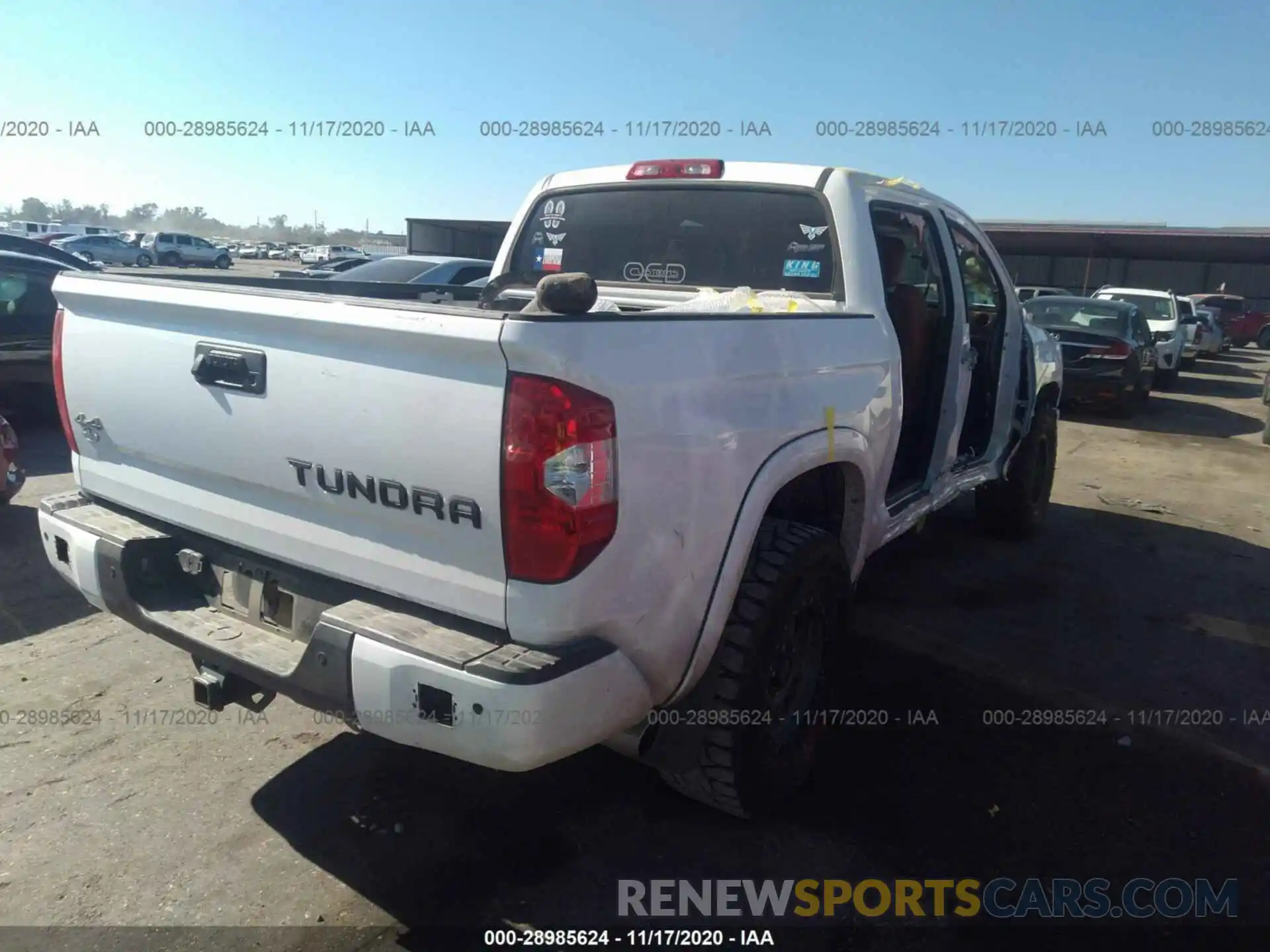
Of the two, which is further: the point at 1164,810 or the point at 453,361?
the point at 1164,810

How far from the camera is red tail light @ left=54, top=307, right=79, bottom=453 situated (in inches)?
118

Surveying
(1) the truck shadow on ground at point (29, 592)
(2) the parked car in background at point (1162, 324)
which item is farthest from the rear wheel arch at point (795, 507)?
(2) the parked car in background at point (1162, 324)

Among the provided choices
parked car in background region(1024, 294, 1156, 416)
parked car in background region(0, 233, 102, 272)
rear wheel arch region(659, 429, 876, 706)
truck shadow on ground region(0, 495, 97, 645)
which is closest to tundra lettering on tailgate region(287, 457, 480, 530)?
rear wheel arch region(659, 429, 876, 706)

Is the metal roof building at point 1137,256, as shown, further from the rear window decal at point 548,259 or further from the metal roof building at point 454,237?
the rear window decal at point 548,259

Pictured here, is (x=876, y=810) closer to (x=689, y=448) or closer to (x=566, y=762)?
(x=566, y=762)

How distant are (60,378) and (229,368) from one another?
0.95m

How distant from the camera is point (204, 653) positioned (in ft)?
8.54

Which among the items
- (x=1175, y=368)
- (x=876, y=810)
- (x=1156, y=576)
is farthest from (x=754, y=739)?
(x=1175, y=368)

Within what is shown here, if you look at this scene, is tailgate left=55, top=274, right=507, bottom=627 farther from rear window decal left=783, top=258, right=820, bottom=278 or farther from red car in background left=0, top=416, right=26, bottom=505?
red car in background left=0, top=416, right=26, bottom=505

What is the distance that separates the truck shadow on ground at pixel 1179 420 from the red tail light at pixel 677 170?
33.4 ft

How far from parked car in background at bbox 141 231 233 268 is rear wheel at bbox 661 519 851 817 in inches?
1578

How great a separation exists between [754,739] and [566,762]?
886mm

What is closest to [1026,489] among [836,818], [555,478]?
[836,818]

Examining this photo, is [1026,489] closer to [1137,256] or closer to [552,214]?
[552,214]
